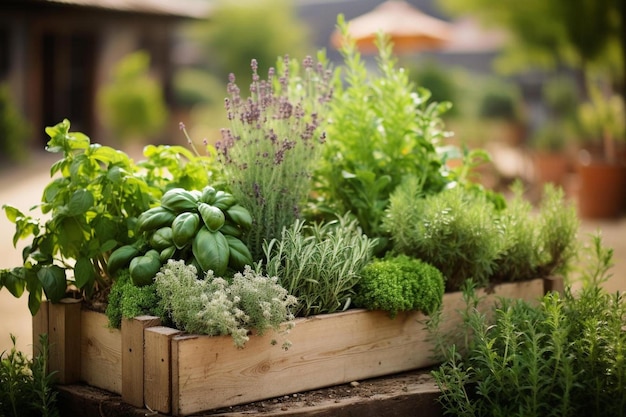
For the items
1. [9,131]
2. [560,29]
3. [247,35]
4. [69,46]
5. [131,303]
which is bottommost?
[131,303]

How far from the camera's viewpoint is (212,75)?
28.7 meters

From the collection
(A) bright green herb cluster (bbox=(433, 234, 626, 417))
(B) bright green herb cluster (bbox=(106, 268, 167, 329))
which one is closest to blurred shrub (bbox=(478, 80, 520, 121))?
(A) bright green herb cluster (bbox=(433, 234, 626, 417))

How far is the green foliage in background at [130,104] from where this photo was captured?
1436 cm

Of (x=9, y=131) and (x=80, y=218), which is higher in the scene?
(x=9, y=131)

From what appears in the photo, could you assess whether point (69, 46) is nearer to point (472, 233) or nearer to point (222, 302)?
point (472, 233)

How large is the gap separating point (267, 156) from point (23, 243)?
4.75m

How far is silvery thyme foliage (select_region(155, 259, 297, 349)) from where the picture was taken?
8.08ft

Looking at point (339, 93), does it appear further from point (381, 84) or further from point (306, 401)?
point (306, 401)

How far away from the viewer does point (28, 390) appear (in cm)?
282

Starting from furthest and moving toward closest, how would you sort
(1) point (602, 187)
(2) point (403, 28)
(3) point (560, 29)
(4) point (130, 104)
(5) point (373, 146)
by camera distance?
(4) point (130, 104), (2) point (403, 28), (3) point (560, 29), (1) point (602, 187), (5) point (373, 146)

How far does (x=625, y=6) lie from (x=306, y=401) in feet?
27.2

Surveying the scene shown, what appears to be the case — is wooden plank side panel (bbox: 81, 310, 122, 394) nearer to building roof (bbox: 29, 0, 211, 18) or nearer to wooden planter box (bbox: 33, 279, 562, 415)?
wooden planter box (bbox: 33, 279, 562, 415)

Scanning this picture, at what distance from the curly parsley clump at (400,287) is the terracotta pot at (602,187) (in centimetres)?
684

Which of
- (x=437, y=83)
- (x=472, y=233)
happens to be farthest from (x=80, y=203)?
(x=437, y=83)
